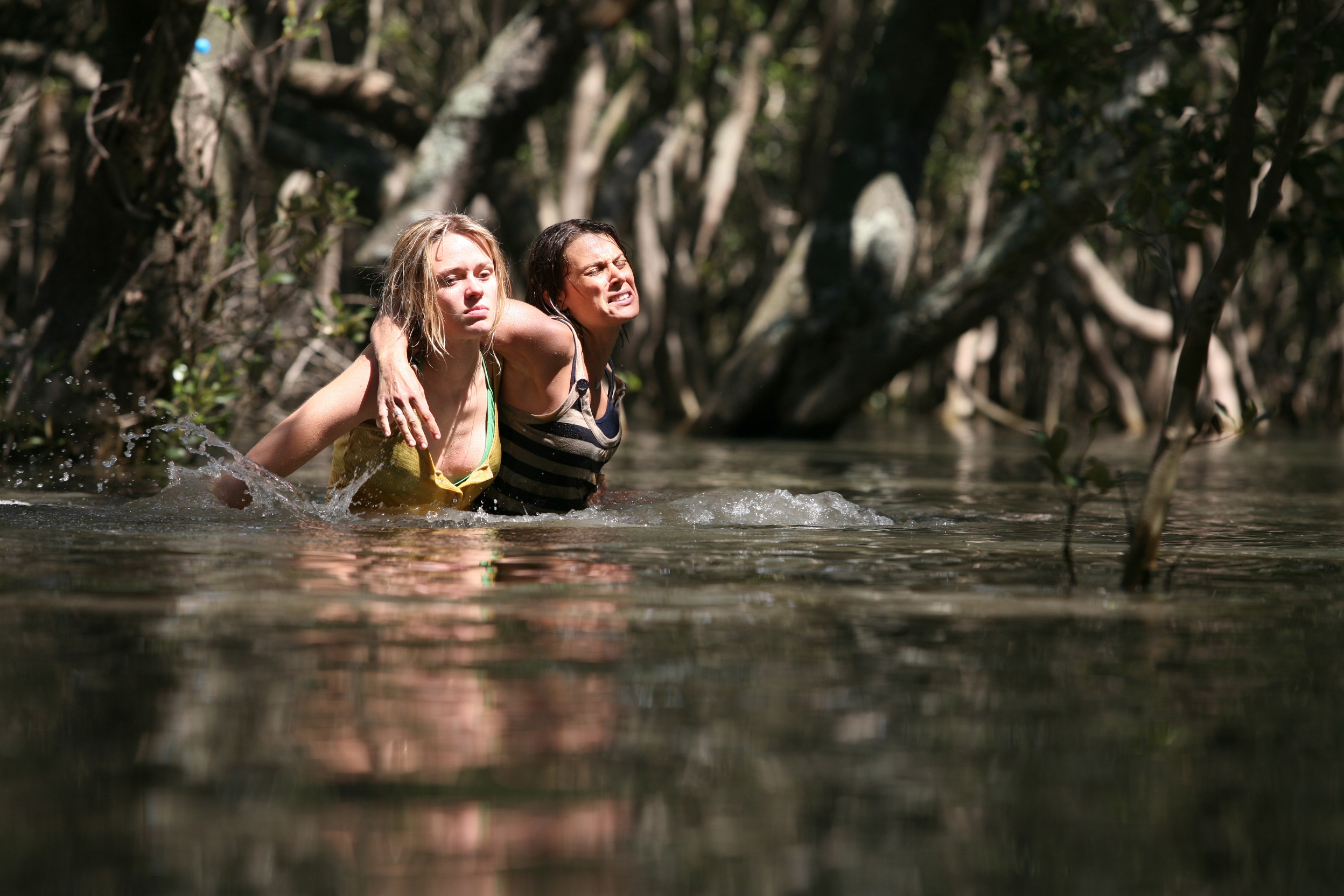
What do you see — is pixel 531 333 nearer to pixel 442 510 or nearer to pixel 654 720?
pixel 442 510

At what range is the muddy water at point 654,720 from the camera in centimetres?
160

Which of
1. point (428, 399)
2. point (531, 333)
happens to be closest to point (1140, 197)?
point (531, 333)

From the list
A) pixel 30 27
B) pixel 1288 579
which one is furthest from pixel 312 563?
pixel 30 27

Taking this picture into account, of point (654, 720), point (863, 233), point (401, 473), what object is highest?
point (863, 233)

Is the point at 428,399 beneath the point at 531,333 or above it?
beneath

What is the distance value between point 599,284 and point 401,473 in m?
0.83

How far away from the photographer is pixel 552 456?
5078 millimetres

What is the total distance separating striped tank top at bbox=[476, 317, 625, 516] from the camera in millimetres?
4992

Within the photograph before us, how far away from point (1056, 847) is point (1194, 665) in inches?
39.3

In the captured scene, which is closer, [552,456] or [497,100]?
[552,456]

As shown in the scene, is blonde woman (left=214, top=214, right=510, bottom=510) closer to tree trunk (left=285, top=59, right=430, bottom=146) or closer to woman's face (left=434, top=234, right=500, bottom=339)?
woman's face (left=434, top=234, right=500, bottom=339)

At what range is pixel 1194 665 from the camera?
2.55m

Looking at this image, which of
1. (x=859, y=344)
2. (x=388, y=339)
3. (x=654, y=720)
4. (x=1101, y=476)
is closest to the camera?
(x=654, y=720)

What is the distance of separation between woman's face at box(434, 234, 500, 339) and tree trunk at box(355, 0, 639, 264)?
21.8 feet
